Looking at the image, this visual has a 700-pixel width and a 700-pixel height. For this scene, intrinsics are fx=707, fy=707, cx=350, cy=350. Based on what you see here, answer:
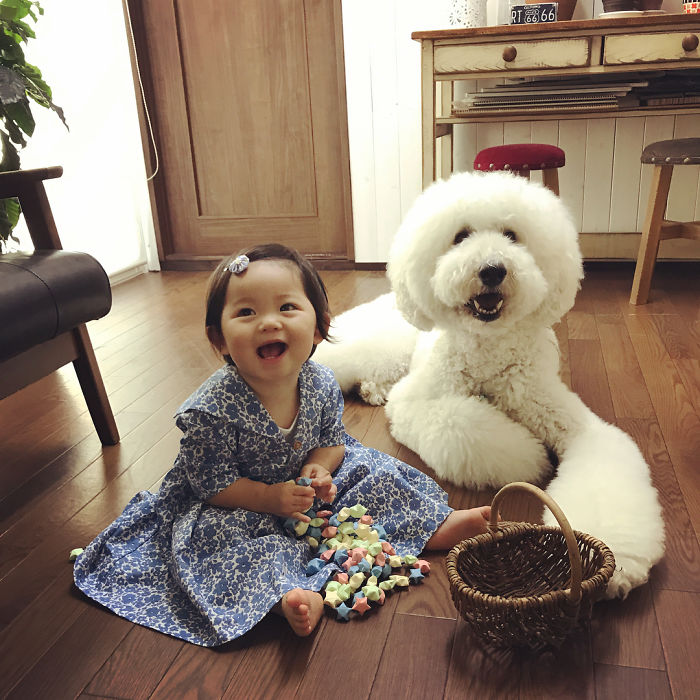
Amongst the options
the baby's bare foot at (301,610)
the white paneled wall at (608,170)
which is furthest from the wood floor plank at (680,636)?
the white paneled wall at (608,170)

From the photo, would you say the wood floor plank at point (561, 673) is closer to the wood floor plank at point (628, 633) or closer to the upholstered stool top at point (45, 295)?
the wood floor plank at point (628, 633)

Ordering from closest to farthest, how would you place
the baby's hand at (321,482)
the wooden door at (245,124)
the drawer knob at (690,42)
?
the baby's hand at (321,482) < the drawer knob at (690,42) < the wooden door at (245,124)

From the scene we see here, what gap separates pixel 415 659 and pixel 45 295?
975mm

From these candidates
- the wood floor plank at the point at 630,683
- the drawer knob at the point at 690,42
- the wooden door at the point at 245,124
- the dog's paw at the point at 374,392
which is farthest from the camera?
the wooden door at the point at 245,124

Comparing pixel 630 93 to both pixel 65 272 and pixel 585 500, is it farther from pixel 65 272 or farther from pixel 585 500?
pixel 65 272

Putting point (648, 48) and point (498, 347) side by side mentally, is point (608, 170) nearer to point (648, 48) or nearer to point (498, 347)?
point (648, 48)

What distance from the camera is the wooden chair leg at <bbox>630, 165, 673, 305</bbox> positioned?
2475 millimetres

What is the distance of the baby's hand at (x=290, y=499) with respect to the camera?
1.16 metres

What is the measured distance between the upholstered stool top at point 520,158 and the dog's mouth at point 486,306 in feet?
3.69

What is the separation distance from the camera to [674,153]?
230 centimetres

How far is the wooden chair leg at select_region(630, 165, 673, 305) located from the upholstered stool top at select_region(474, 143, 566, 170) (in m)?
0.37

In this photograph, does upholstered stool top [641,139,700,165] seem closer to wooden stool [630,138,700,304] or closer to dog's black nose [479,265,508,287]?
wooden stool [630,138,700,304]

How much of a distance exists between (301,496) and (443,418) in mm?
413

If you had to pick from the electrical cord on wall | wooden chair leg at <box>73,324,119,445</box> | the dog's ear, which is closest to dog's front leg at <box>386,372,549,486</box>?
the dog's ear
